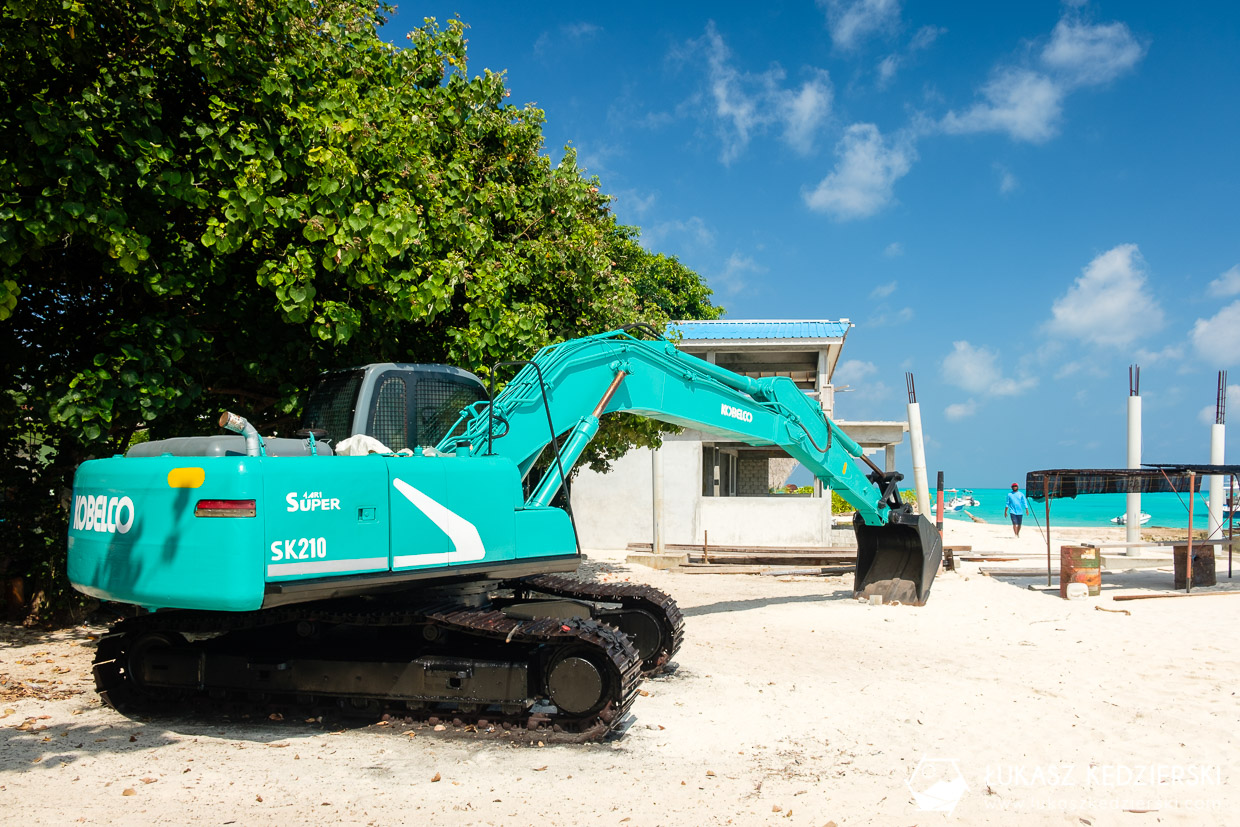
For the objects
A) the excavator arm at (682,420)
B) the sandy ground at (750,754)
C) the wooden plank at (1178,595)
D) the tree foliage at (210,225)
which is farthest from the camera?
the wooden plank at (1178,595)

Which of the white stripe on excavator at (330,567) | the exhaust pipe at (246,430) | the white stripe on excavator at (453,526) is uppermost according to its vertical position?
the exhaust pipe at (246,430)

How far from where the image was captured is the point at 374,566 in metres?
5.73

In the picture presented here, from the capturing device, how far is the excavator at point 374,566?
5.38m

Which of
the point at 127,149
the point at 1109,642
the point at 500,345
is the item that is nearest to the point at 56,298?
the point at 127,149

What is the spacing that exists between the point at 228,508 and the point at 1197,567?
55.2ft

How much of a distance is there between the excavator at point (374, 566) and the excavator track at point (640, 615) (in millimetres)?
18

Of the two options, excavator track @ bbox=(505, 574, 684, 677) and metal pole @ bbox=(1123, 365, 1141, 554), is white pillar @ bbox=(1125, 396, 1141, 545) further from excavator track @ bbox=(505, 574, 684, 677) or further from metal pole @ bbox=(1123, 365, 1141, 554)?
excavator track @ bbox=(505, 574, 684, 677)

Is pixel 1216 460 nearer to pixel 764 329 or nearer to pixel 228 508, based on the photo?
pixel 764 329

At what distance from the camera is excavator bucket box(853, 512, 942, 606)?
1311 centimetres

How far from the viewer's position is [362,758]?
5773mm

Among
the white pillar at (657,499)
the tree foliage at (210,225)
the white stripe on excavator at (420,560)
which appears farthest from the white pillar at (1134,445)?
the white stripe on excavator at (420,560)

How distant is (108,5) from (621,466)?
17.9 m

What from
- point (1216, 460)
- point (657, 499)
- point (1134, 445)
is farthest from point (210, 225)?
point (1216, 460)

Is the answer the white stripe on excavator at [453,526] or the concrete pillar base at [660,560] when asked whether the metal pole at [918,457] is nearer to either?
the concrete pillar base at [660,560]
